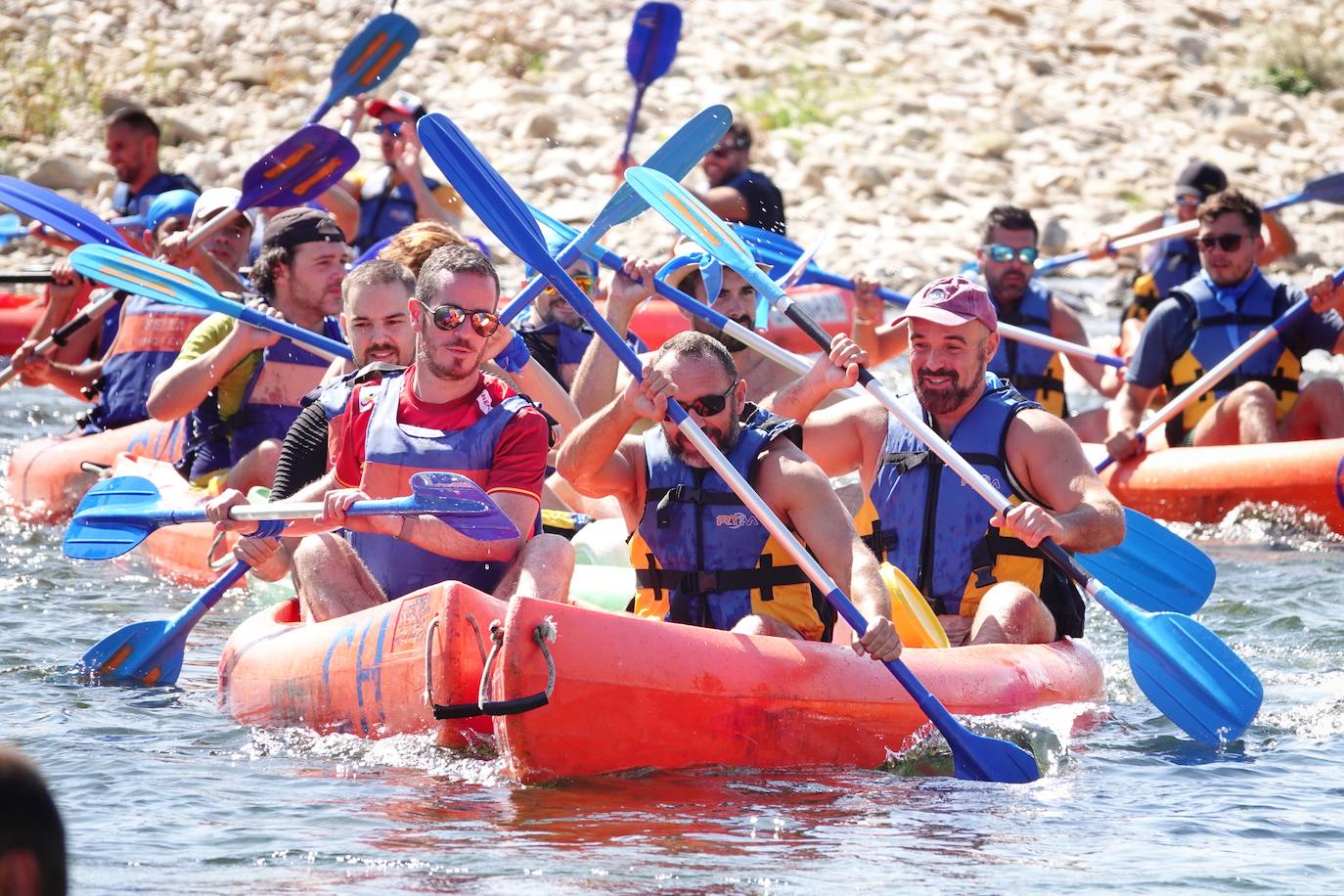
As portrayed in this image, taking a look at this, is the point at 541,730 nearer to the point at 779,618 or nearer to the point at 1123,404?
the point at 779,618

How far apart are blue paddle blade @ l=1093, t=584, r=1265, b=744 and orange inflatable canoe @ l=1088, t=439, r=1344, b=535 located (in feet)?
9.12

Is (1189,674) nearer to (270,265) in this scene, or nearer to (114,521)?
(114,521)

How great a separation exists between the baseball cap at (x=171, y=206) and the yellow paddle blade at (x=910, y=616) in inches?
161

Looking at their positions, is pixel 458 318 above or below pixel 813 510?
above

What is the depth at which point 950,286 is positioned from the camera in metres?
4.86

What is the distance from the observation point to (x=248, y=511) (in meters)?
4.16

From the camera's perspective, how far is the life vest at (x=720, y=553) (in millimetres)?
4367

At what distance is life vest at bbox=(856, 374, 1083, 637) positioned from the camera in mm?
4820

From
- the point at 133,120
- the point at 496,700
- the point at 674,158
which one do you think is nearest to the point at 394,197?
the point at 133,120

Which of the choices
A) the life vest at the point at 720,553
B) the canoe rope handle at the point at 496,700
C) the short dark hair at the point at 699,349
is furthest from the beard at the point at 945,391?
the canoe rope handle at the point at 496,700

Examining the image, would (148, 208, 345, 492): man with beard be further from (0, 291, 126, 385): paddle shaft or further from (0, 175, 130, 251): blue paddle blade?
(0, 291, 126, 385): paddle shaft

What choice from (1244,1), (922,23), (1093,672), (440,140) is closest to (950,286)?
(1093,672)

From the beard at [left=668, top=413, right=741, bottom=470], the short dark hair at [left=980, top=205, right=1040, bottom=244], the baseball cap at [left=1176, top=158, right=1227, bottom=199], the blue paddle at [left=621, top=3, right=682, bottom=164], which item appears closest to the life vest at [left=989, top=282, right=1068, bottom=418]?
the short dark hair at [left=980, top=205, right=1040, bottom=244]

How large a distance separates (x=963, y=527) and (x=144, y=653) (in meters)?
A: 2.07
